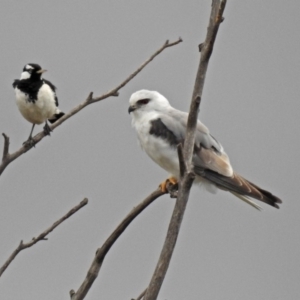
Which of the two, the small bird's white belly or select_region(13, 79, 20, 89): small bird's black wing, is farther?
select_region(13, 79, 20, 89): small bird's black wing

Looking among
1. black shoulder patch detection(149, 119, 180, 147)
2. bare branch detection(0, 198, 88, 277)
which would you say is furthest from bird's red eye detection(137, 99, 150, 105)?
bare branch detection(0, 198, 88, 277)

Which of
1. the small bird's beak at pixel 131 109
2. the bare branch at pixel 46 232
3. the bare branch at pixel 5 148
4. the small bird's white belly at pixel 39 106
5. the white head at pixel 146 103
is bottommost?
the bare branch at pixel 46 232

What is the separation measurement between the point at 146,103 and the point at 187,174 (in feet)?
9.44

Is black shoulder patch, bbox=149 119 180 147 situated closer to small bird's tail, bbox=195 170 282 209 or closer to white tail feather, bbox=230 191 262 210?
small bird's tail, bbox=195 170 282 209

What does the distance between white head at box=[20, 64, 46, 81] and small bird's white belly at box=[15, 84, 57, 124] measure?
137 mm

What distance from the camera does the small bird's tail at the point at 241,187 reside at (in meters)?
5.01

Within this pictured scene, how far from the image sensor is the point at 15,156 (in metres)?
3.96

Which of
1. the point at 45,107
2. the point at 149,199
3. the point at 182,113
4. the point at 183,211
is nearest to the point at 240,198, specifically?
the point at 182,113

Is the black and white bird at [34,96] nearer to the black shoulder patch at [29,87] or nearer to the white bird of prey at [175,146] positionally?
the black shoulder patch at [29,87]

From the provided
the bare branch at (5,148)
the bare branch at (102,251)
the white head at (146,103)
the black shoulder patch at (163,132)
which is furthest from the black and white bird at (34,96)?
the bare branch at (102,251)

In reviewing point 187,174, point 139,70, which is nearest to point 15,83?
point 139,70

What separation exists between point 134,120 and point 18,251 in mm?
2533

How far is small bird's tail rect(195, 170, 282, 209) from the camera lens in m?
5.01

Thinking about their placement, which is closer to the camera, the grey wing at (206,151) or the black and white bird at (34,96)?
the grey wing at (206,151)
